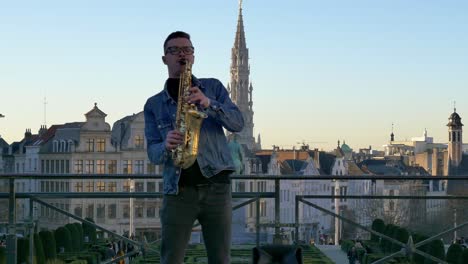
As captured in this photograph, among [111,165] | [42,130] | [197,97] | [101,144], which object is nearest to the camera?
[197,97]

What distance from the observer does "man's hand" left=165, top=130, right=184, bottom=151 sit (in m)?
5.82

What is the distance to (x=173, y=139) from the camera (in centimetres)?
582

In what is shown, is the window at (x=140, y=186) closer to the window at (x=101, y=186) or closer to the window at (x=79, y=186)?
the window at (x=101, y=186)

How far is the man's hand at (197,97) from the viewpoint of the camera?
5828mm

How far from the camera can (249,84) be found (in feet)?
468

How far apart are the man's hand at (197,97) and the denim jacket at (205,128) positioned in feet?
0.22

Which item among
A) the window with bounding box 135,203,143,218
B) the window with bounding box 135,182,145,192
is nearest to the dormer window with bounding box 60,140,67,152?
the window with bounding box 135,182,145,192

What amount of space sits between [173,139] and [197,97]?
9.7 inches

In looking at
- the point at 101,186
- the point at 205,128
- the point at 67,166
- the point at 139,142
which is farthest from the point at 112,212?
the point at 205,128

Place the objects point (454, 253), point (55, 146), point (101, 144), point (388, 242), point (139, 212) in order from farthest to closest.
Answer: point (55, 146) < point (101, 144) < point (139, 212) < point (388, 242) < point (454, 253)

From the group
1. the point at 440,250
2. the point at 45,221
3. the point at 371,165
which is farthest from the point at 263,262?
the point at 371,165

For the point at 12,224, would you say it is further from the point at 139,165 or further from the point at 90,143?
the point at 139,165

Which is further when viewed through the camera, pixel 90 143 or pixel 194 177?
pixel 90 143

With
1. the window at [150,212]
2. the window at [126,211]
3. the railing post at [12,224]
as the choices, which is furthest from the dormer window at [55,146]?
the railing post at [12,224]
